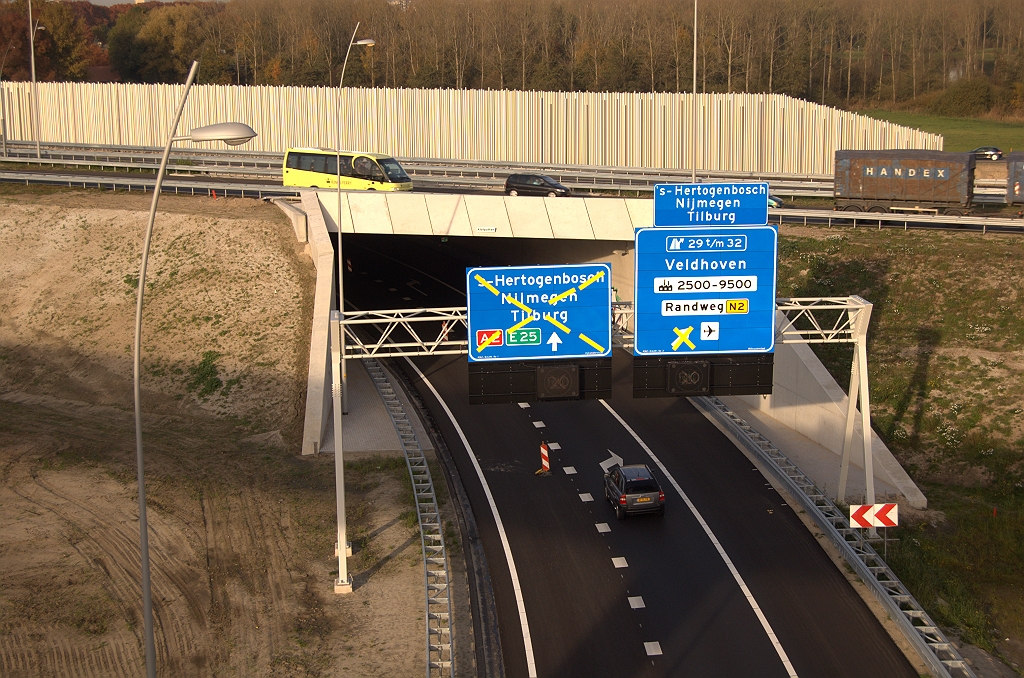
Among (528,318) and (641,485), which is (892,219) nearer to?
(641,485)

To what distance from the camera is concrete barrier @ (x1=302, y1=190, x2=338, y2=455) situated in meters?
29.8

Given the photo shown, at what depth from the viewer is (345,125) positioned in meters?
64.2

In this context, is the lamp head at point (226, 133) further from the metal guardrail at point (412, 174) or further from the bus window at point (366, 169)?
the metal guardrail at point (412, 174)

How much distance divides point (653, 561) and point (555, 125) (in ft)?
142

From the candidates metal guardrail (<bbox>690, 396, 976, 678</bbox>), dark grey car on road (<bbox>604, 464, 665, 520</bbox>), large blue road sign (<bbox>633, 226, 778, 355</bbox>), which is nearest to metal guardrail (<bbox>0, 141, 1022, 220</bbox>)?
metal guardrail (<bbox>690, 396, 976, 678</bbox>)

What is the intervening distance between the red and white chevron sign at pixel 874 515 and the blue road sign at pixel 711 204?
347 inches

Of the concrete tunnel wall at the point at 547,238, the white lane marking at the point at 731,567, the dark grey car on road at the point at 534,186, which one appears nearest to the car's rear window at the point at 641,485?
the white lane marking at the point at 731,567

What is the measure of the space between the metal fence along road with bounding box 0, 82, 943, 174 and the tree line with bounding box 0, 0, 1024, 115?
90.3ft

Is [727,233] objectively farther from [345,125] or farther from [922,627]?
[345,125]

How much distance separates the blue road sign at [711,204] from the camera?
27.0 meters

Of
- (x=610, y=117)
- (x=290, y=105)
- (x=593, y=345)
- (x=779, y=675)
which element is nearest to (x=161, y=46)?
(x=290, y=105)

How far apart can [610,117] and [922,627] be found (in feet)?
152

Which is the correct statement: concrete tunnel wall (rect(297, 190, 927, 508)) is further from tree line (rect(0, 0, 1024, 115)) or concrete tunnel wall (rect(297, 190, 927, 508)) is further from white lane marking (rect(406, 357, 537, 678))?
tree line (rect(0, 0, 1024, 115))

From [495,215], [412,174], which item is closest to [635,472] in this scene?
[495,215]
